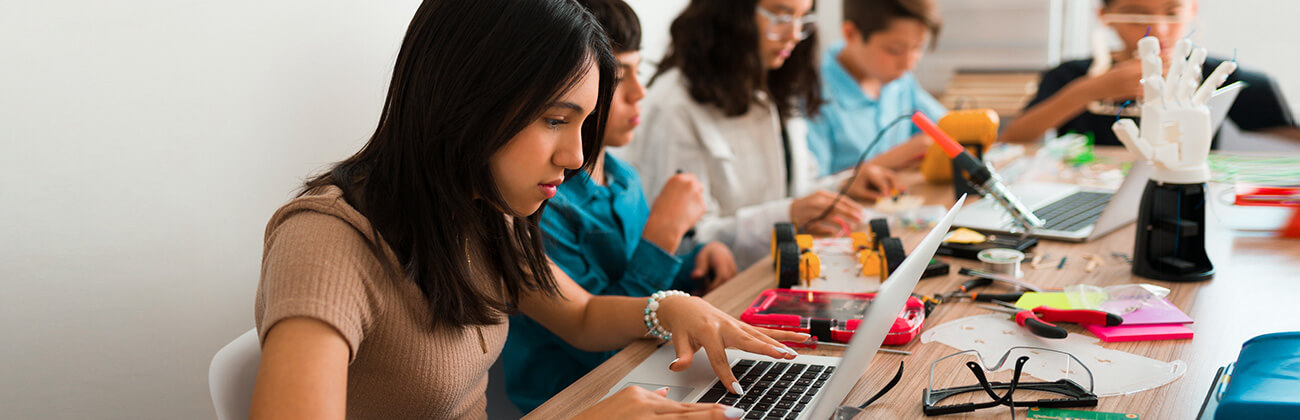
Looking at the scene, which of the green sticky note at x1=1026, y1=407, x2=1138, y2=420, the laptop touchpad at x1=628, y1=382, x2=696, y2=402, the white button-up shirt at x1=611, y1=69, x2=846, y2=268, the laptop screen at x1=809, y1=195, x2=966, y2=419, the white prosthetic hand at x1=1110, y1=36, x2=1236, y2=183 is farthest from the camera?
the white button-up shirt at x1=611, y1=69, x2=846, y2=268

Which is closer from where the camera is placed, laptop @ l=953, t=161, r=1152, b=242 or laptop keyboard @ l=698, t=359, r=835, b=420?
laptop keyboard @ l=698, t=359, r=835, b=420

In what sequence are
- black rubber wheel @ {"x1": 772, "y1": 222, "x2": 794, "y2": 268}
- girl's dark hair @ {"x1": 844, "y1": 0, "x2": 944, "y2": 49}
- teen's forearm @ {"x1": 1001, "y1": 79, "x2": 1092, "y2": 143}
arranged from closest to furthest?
black rubber wheel @ {"x1": 772, "y1": 222, "x2": 794, "y2": 268}, teen's forearm @ {"x1": 1001, "y1": 79, "x2": 1092, "y2": 143}, girl's dark hair @ {"x1": 844, "y1": 0, "x2": 944, "y2": 49}

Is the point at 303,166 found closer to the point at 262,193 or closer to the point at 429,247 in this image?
the point at 262,193

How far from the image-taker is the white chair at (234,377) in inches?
35.9

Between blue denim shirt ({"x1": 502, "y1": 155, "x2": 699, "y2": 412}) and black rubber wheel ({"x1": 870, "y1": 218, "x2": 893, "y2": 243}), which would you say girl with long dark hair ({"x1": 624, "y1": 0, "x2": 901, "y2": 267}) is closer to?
blue denim shirt ({"x1": 502, "y1": 155, "x2": 699, "y2": 412})

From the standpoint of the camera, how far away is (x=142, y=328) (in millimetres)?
1212

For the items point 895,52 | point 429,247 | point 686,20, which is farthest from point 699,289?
point 895,52

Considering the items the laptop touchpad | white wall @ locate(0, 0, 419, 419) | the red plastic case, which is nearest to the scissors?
the red plastic case

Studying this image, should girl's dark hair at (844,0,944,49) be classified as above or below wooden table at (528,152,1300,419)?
above

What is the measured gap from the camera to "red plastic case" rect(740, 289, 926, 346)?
3.59ft

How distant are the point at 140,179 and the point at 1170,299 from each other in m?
1.39

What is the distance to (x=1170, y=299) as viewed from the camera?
1204 millimetres

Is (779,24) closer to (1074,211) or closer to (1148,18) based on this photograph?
(1074,211)

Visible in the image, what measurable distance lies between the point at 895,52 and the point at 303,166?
70.2 inches
